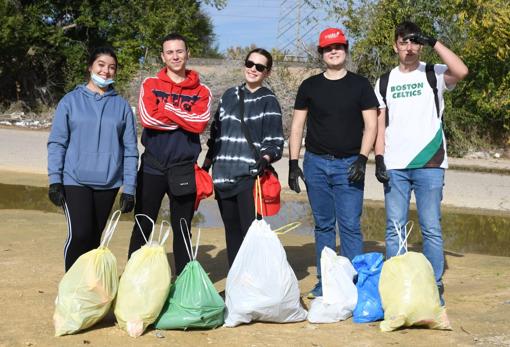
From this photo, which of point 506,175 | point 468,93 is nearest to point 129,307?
point 506,175

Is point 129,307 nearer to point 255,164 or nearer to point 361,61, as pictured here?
point 255,164

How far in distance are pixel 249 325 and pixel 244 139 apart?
4.12 ft

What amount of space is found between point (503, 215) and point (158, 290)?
7.46 m

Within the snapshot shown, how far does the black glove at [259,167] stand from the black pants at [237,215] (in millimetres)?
138

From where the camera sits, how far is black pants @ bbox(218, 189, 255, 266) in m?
5.04

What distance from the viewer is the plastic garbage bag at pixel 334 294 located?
15.4 ft

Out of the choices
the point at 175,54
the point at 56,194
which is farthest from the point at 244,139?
the point at 56,194

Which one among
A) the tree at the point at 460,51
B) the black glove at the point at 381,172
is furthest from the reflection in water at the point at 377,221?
the tree at the point at 460,51

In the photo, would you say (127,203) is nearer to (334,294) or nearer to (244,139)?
(244,139)

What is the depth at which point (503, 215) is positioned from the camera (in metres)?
10.6

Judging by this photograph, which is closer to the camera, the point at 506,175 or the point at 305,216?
the point at 305,216

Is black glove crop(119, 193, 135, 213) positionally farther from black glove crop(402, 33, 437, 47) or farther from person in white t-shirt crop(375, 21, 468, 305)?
black glove crop(402, 33, 437, 47)

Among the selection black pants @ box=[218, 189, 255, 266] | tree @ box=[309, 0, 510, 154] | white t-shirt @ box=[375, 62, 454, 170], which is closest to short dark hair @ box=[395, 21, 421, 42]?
white t-shirt @ box=[375, 62, 454, 170]

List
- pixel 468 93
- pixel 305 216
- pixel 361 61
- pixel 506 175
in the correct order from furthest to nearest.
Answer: pixel 361 61
pixel 468 93
pixel 506 175
pixel 305 216
